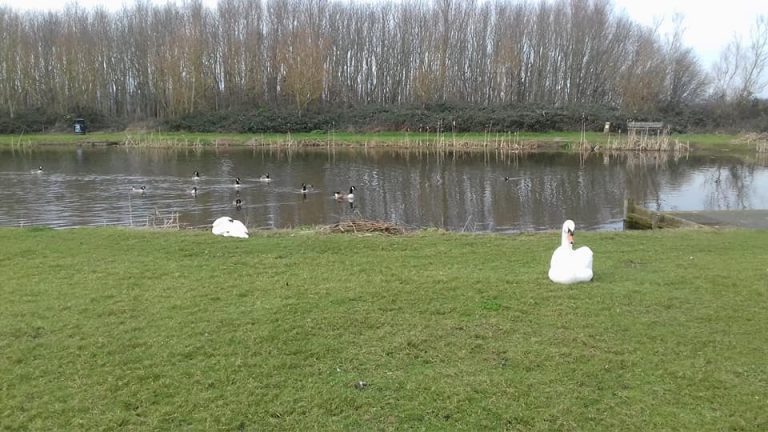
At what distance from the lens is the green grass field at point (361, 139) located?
5356 cm

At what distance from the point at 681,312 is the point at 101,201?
22.2 metres

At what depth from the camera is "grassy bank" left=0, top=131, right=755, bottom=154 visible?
53.4 m

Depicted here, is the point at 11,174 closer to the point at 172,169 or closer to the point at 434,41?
the point at 172,169

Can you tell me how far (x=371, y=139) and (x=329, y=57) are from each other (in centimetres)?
2376

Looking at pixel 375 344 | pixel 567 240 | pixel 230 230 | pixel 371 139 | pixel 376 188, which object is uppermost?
pixel 371 139

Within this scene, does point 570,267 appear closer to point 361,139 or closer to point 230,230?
point 230,230

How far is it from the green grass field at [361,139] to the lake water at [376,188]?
6941 mm

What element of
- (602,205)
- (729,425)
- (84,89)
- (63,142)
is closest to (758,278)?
(729,425)

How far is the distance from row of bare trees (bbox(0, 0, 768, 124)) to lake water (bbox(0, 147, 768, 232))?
2608 cm

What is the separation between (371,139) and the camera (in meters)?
57.1

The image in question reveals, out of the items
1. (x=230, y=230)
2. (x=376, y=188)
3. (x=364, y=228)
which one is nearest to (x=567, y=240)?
(x=364, y=228)

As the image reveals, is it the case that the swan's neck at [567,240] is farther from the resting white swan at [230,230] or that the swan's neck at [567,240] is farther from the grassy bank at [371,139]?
the grassy bank at [371,139]

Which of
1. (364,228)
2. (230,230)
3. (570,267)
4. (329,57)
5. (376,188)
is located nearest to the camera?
(570,267)

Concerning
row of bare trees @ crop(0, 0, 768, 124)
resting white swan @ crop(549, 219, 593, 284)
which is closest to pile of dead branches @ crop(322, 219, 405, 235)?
resting white swan @ crop(549, 219, 593, 284)
